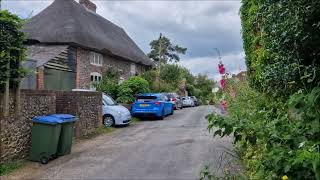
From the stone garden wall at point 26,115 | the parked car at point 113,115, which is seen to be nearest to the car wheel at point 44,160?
the stone garden wall at point 26,115

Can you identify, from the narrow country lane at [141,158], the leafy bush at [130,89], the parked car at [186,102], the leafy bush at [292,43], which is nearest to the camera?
the leafy bush at [292,43]

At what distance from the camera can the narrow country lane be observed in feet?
30.5

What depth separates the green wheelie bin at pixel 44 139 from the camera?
11.1 m

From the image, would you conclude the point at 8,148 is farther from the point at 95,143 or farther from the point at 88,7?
the point at 88,7

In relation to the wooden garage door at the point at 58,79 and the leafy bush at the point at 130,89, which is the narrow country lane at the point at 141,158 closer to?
the wooden garage door at the point at 58,79

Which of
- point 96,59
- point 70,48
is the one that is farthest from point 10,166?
point 96,59

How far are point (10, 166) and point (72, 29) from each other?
19.5 m

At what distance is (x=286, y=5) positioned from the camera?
531 centimetres

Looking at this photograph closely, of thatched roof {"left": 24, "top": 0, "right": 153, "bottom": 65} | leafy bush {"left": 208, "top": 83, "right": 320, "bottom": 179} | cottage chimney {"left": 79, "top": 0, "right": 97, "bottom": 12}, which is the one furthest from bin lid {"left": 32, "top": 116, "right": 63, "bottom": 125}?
cottage chimney {"left": 79, "top": 0, "right": 97, "bottom": 12}

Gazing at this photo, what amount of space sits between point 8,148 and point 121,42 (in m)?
28.3

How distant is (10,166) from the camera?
10.1 meters

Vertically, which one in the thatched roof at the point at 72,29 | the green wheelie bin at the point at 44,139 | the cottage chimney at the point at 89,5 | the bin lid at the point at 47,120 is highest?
the cottage chimney at the point at 89,5

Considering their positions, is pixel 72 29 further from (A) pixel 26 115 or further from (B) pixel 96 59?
(A) pixel 26 115

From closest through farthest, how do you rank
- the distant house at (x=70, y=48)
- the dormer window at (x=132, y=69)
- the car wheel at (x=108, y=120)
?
the car wheel at (x=108, y=120) < the distant house at (x=70, y=48) < the dormer window at (x=132, y=69)
